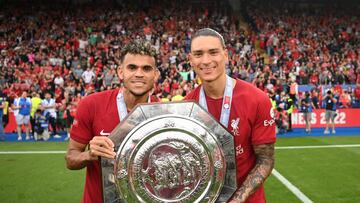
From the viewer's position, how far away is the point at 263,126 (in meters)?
2.41

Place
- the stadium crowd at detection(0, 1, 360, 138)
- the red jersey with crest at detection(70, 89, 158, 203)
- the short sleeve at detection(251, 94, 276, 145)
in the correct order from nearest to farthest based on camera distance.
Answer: the short sleeve at detection(251, 94, 276, 145)
the red jersey with crest at detection(70, 89, 158, 203)
the stadium crowd at detection(0, 1, 360, 138)

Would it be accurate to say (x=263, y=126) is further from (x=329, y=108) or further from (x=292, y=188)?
(x=329, y=108)

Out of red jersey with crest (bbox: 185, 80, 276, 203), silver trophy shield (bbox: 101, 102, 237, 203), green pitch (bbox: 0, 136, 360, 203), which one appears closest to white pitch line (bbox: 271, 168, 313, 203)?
green pitch (bbox: 0, 136, 360, 203)

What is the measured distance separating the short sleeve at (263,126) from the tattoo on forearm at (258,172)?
0.04m

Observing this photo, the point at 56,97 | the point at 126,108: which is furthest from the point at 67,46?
the point at 126,108

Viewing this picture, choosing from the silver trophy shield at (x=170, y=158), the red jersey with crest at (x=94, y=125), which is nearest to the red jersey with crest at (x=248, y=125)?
the silver trophy shield at (x=170, y=158)

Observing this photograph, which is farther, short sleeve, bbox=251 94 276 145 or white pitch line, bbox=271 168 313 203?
white pitch line, bbox=271 168 313 203

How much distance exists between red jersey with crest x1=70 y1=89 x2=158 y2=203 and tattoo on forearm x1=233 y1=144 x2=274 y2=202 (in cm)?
90

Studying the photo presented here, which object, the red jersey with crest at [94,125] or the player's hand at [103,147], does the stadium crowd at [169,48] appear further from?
the player's hand at [103,147]

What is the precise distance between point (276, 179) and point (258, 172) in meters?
5.12

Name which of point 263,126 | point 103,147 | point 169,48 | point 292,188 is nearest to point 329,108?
point 292,188

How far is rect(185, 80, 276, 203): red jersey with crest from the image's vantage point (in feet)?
7.91

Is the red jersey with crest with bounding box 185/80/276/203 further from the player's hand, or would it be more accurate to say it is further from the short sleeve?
the player's hand

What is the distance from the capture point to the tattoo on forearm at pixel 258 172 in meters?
2.20
